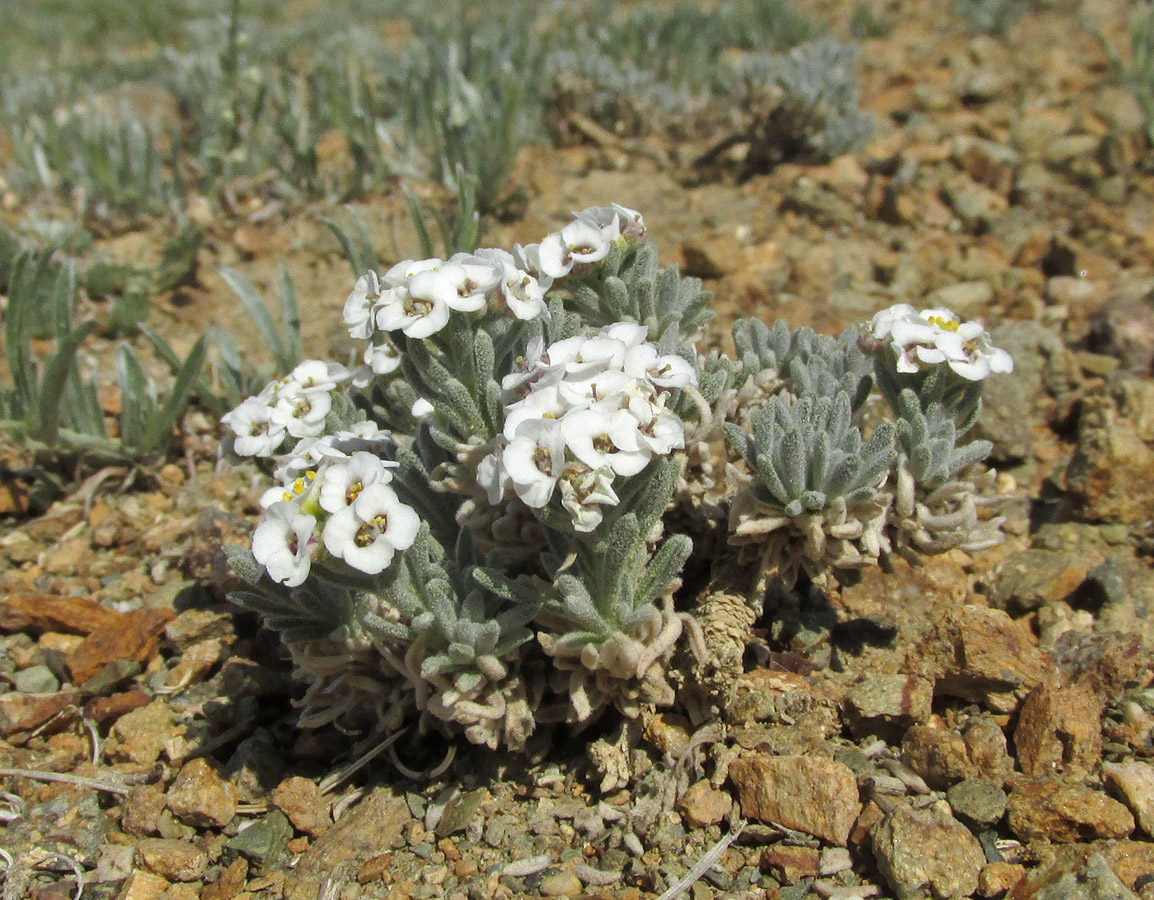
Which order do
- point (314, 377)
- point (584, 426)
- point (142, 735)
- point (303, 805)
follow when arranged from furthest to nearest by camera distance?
point (142, 735) → point (314, 377) → point (303, 805) → point (584, 426)

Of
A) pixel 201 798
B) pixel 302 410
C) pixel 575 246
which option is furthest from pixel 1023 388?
pixel 201 798

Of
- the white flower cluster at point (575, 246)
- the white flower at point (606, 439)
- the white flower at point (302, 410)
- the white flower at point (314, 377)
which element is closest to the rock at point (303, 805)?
the white flower at point (302, 410)

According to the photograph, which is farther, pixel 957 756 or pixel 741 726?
pixel 741 726

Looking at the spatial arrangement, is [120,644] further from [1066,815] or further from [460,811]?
[1066,815]

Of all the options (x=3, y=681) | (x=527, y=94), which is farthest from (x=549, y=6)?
(x=3, y=681)

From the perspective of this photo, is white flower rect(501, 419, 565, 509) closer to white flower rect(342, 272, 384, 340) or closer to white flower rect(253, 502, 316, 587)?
white flower rect(253, 502, 316, 587)

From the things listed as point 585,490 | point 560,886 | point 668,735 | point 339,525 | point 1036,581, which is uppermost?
point 585,490
